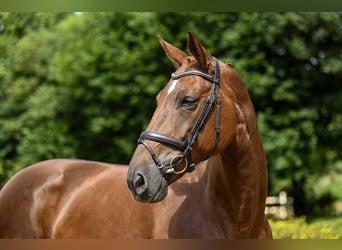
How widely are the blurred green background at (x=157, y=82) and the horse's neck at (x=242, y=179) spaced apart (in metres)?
7.62

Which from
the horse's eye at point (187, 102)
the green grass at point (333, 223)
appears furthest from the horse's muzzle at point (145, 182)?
the green grass at point (333, 223)

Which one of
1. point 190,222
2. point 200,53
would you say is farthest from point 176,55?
point 190,222

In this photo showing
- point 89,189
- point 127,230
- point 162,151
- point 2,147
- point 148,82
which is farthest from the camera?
point 2,147

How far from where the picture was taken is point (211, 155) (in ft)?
9.28

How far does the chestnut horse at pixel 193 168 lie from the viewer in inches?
106

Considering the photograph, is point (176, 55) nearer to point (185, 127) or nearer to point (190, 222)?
point (185, 127)

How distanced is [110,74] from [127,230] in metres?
7.88

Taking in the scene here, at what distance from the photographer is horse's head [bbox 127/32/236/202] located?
2.64 m

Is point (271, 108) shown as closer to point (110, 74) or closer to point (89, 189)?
point (110, 74)

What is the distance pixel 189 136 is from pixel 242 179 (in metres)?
0.45

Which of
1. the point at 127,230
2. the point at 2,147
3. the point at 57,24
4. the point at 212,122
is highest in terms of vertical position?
the point at 212,122

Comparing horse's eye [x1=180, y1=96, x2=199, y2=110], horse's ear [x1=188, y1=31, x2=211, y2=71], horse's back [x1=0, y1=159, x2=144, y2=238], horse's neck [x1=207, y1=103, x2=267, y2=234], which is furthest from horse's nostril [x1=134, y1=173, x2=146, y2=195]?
horse's back [x1=0, y1=159, x2=144, y2=238]

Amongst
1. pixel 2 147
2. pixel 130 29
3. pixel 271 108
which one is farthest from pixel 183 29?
pixel 2 147

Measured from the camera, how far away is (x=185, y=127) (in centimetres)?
274
